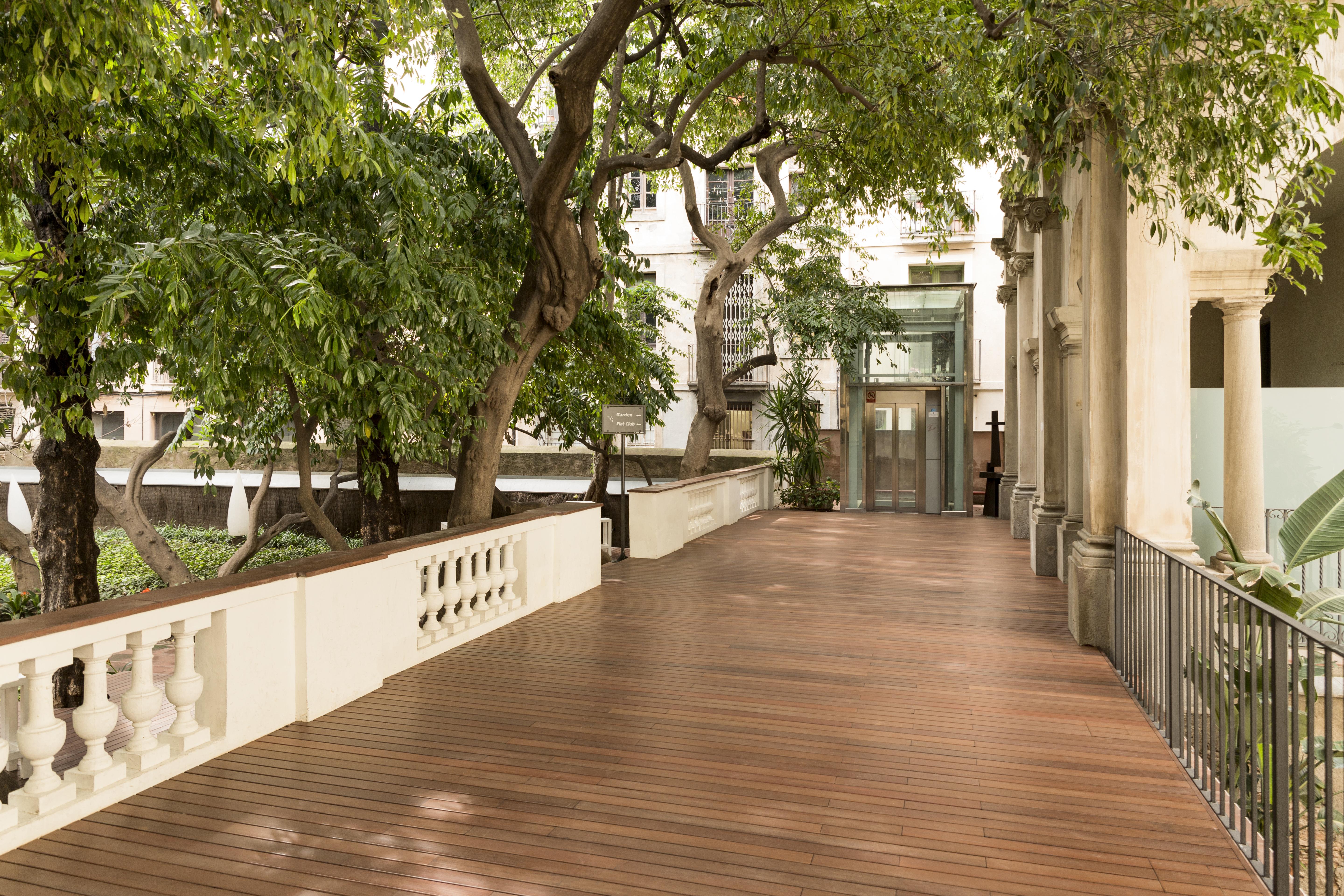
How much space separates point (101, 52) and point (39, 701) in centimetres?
290

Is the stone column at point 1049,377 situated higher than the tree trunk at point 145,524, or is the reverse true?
the stone column at point 1049,377

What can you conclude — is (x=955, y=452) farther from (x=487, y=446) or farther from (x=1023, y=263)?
(x=487, y=446)

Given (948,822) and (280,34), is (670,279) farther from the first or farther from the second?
(948,822)

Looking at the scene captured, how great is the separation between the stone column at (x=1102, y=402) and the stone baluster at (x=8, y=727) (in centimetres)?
605

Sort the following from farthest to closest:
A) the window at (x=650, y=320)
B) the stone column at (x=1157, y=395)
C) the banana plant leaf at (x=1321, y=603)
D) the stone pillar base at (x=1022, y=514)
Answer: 1. the window at (x=650, y=320)
2. the stone pillar base at (x=1022, y=514)
3. the stone column at (x=1157, y=395)
4. the banana plant leaf at (x=1321, y=603)

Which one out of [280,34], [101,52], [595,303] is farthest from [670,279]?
[101,52]

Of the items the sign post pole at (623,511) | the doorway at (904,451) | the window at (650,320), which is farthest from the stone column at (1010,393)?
the sign post pole at (623,511)

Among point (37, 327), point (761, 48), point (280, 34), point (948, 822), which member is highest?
point (761, 48)

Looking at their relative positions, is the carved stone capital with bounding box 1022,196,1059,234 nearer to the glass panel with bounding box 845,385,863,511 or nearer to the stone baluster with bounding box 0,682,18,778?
the glass panel with bounding box 845,385,863,511

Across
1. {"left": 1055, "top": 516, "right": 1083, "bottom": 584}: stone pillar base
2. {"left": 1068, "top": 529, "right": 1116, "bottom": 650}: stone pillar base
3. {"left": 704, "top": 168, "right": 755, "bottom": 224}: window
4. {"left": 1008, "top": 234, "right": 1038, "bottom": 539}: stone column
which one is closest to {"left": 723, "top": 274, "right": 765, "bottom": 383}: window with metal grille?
{"left": 704, "top": 168, "right": 755, "bottom": 224}: window

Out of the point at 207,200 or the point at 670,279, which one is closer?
the point at 207,200

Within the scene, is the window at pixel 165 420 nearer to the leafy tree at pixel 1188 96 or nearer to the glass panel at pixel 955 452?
the glass panel at pixel 955 452

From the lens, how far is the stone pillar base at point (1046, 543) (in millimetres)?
9586

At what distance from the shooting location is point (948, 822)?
136 inches
